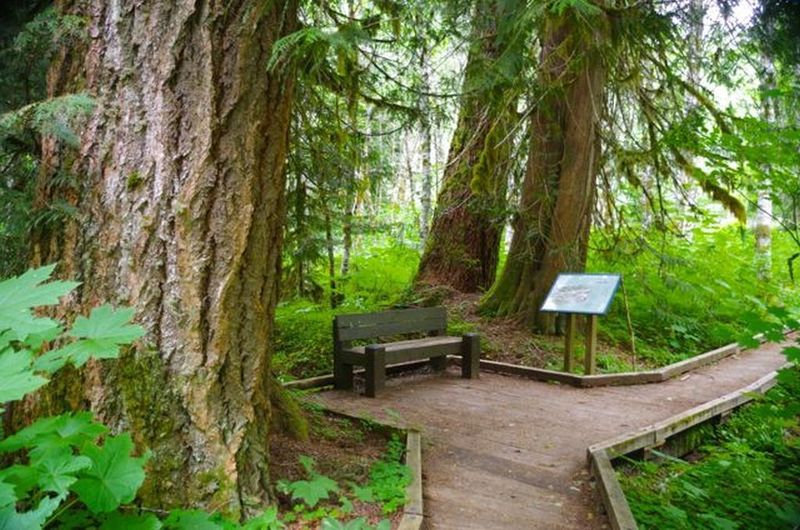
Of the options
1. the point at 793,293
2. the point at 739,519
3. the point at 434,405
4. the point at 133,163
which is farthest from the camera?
the point at 793,293

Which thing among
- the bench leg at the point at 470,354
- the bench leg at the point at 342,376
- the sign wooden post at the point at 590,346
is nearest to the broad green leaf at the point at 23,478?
the bench leg at the point at 342,376

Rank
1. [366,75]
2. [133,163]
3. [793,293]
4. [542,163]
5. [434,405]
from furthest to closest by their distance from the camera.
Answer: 1. [793,293]
2. [542,163]
3. [434,405]
4. [366,75]
5. [133,163]

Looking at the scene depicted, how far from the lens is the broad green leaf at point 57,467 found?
6.30 feet

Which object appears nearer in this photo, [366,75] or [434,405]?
[366,75]

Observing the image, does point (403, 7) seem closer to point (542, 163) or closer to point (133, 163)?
point (133, 163)

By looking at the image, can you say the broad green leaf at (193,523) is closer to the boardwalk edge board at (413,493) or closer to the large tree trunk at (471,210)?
the boardwalk edge board at (413,493)

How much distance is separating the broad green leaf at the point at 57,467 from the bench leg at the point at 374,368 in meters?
4.58

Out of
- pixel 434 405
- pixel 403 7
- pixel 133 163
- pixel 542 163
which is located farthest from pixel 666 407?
pixel 133 163

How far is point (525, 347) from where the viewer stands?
8.58 meters

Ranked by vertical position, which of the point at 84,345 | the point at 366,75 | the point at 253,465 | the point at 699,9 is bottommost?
the point at 253,465

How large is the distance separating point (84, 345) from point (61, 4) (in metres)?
2.04

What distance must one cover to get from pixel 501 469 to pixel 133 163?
10.3 feet

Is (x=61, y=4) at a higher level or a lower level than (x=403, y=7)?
lower

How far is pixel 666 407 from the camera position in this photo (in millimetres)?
6508
